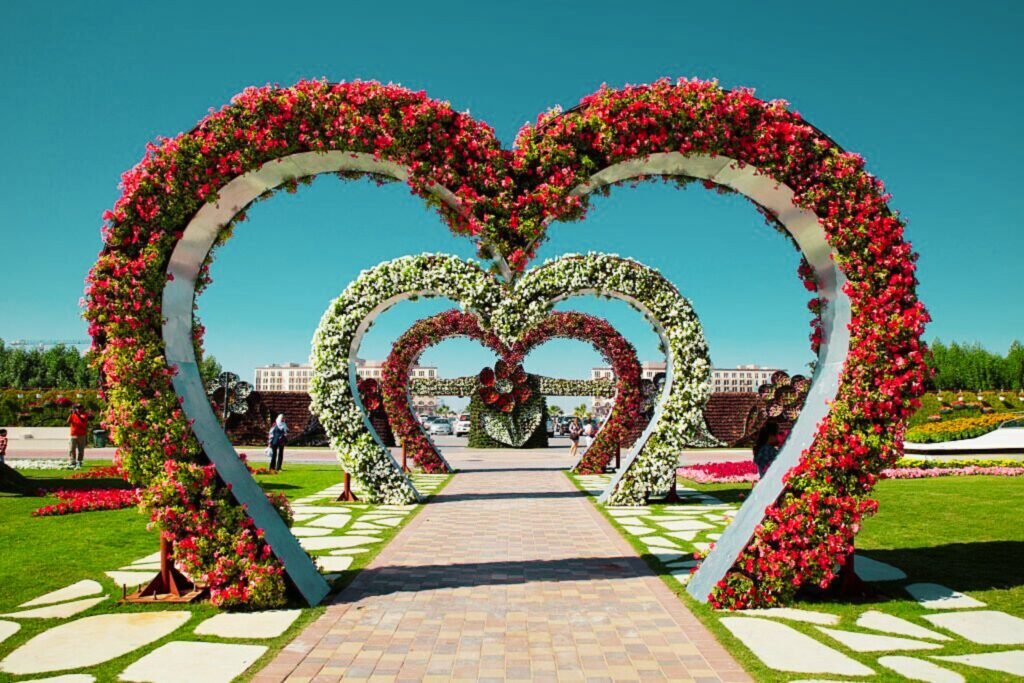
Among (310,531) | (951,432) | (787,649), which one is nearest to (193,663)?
(787,649)

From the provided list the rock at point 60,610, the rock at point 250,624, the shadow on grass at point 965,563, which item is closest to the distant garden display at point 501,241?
the rock at point 250,624

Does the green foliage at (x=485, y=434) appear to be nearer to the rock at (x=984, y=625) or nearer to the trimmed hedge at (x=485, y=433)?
the trimmed hedge at (x=485, y=433)

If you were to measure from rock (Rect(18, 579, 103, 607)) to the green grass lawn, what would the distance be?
8 centimetres

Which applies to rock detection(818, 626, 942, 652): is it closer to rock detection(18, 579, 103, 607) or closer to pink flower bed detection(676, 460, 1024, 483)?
rock detection(18, 579, 103, 607)

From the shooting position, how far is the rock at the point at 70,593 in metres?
5.44

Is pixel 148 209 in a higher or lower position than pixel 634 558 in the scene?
higher

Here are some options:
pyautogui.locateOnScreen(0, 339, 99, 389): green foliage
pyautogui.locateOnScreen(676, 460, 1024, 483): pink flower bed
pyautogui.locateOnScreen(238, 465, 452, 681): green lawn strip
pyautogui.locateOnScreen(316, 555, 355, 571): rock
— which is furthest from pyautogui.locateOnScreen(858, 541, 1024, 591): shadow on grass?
pyautogui.locateOnScreen(0, 339, 99, 389): green foliage

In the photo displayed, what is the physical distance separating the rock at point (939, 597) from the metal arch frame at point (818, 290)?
55.2 inches

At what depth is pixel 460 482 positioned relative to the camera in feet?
48.5

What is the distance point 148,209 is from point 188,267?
0.56 m

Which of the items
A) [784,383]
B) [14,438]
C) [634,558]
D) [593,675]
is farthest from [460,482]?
[14,438]

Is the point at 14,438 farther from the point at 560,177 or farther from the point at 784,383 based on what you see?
the point at 560,177

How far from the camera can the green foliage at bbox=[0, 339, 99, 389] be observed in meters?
64.9

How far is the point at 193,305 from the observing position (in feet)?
19.1
